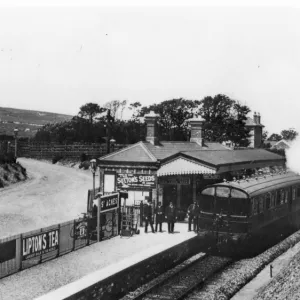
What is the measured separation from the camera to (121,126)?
72688mm

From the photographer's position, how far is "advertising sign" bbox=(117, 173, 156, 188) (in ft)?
71.4

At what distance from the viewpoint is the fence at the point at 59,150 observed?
58312 millimetres

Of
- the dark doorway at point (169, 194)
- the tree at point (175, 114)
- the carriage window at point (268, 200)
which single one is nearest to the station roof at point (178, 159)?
the dark doorway at point (169, 194)

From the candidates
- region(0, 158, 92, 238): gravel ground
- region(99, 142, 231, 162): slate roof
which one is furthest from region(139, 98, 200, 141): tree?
region(99, 142, 231, 162): slate roof

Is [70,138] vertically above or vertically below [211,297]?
above

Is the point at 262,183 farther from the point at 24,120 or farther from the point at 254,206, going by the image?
the point at 24,120

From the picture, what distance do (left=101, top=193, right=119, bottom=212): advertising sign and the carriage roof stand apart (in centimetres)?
402

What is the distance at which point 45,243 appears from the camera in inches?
570

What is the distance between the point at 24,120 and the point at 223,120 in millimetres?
48056

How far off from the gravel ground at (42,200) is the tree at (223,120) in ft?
75.7

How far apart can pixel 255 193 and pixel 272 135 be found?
118 metres

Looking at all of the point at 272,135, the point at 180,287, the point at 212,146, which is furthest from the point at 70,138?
the point at 272,135

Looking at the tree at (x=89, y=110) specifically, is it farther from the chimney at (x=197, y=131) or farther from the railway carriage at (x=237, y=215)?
the railway carriage at (x=237, y=215)

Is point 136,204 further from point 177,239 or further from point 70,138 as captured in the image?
point 70,138
